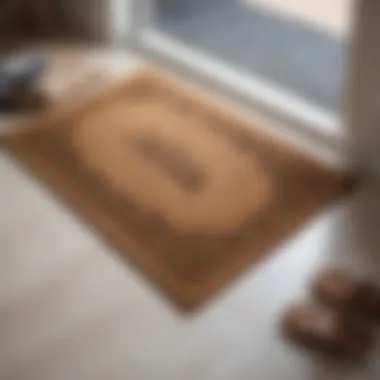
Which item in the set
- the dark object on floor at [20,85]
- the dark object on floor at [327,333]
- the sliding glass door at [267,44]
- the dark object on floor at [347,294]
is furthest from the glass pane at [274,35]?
the dark object on floor at [327,333]

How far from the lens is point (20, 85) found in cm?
265

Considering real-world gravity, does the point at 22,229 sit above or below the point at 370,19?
below

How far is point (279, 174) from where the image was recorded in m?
2.37

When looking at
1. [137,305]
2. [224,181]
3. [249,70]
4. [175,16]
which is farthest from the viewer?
[175,16]

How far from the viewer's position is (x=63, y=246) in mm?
2166

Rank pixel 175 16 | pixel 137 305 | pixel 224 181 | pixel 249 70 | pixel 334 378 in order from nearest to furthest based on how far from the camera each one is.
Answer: pixel 334 378 < pixel 137 305 < pixel 224 181 < pixel 249 70 < pixel 175 16

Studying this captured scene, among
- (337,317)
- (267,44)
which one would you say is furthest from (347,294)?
(267,44)


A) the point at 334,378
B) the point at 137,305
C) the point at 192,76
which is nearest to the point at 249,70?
the point at 192,76

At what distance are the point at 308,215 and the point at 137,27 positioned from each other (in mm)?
999

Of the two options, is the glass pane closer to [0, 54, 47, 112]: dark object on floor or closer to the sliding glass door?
the sliding glass door

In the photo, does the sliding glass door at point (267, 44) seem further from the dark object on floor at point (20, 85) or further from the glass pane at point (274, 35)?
the dark object on floor at point (20, 85)

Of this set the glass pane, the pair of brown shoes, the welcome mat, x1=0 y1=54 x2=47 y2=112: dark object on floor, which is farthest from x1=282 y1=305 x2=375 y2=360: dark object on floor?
x1=0 y1=54 x2=47 y2=112: dark object on floor

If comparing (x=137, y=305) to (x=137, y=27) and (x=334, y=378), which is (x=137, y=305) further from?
(x=137, y=27)

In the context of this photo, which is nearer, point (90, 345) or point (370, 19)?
point (90, 345)
